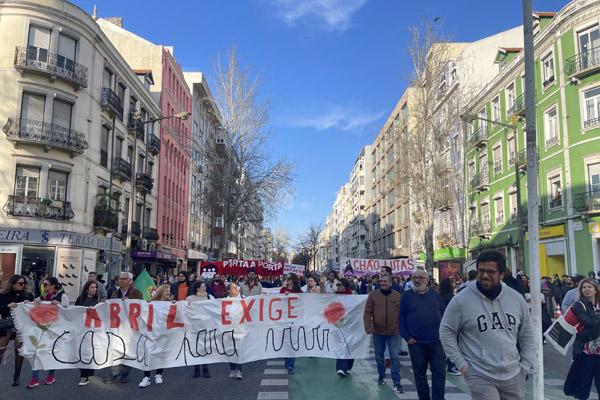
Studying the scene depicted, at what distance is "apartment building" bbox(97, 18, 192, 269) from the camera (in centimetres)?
4138

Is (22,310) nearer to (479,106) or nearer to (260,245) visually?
(479,106)

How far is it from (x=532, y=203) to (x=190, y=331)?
20.9 ft

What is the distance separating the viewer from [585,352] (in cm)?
678

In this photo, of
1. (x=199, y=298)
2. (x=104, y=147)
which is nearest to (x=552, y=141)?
(x=199, y=298)

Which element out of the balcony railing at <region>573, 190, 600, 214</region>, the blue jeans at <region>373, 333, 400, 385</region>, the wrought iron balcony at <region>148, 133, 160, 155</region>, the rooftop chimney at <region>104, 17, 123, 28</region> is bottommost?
the blue jeans at <region>373, 333, 400, 385</region>

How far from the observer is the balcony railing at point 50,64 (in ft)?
80.4

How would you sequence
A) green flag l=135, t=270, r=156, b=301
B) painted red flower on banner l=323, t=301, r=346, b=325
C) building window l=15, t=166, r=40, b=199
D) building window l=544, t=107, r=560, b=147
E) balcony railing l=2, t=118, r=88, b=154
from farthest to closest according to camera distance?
building window l=544, t=107, r=560, b=147 → building window l=15, t=166, r=40, b=199 → balcony railing l=2, t=118, r=88, b=154 → green flag l=135, t=270, r=156, b=301 → painted red flower on banner l=323, t=301, r=346, b=325

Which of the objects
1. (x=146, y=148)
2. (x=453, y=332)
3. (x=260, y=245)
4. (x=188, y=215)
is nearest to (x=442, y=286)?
(x=453, y=332)

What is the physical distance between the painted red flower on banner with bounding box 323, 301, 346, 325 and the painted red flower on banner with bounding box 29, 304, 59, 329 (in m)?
5.00

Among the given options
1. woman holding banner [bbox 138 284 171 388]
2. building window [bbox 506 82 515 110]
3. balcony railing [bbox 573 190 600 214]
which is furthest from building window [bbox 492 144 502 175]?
woman holding banner [bbox 138 284 171 388]

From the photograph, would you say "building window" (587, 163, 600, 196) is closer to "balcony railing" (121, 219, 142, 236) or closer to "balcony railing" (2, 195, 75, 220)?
"balcony railing" (2, 195, 75, 220)

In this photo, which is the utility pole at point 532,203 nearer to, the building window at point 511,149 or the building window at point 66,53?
the building window at point 66,53

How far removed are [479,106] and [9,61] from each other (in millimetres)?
30860

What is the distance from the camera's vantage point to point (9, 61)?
2475cm
